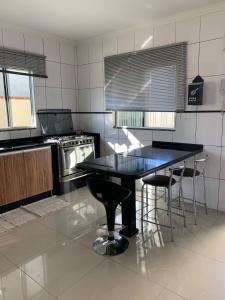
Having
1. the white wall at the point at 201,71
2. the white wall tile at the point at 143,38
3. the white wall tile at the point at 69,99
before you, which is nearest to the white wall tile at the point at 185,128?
the white wall at the point at 201,71

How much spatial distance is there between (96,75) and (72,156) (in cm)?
150

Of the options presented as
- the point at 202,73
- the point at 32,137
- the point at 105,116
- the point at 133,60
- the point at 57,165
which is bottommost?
the point at 57,165

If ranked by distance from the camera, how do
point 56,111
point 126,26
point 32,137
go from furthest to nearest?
point 56,111, point 32,137, point 126,26

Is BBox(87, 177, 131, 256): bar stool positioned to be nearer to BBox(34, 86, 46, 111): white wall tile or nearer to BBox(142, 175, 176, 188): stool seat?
BBox(142, 175, 176, 188): stool seat

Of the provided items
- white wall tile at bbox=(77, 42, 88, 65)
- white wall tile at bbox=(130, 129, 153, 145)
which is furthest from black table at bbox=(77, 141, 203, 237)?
white wall tile at bbox=(77, 42, 88, 65)

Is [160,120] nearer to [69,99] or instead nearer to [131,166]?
[131,166]

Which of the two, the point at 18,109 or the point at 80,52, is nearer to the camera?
the point at 18,109

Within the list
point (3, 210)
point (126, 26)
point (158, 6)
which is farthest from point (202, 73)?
point (3, 210)

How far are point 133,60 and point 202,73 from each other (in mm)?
1093

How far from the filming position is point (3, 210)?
3.21 metres

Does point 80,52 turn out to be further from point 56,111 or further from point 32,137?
point 32,137

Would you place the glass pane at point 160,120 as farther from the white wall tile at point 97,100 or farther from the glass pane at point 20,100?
the glass pane at point 20,100

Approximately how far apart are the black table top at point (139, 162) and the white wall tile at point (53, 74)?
200 cm

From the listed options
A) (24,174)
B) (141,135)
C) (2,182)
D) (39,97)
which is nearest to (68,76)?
(39,97)
